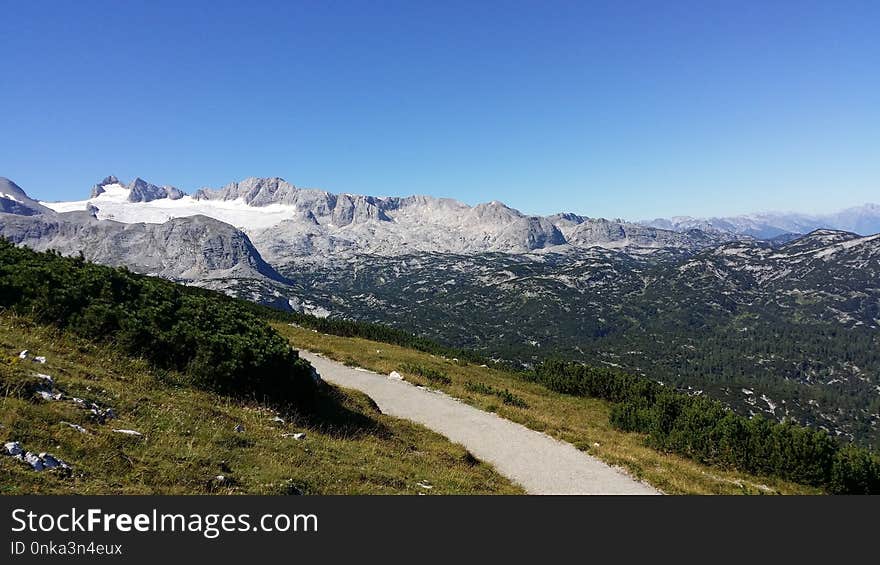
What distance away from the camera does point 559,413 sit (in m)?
31.7

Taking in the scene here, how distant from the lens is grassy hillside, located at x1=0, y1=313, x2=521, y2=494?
9.15 m

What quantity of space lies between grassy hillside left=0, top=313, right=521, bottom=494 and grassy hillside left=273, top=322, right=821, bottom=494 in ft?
25.4

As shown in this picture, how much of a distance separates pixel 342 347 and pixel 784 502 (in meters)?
37.7

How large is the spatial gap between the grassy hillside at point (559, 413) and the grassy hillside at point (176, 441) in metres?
7.74

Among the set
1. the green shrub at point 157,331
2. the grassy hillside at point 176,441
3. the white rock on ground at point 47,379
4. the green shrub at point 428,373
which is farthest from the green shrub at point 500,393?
the white rock on ground at point 47,379

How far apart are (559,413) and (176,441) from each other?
25.6m

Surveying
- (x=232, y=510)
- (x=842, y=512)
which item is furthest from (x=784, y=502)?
(x=232, y=510)

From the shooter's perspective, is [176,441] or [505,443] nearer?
[176,441]

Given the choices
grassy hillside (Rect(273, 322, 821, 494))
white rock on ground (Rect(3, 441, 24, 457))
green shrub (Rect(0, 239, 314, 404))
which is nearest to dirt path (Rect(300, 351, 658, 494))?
grassy hillside (Rect(273, 322, 821, 494))

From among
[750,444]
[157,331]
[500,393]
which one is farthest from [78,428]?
[500,393]

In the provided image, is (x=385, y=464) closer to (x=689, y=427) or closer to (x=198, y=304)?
(x=198, y=304)

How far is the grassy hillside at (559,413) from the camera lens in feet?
65.9

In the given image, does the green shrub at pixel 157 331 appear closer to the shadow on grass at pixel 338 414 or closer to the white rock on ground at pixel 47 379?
the shadow on grass at pixel 338 414

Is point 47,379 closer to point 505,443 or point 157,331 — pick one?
point 157,331
